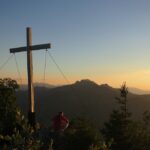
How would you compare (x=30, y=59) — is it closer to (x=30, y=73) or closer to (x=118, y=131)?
(x=30, y=73)

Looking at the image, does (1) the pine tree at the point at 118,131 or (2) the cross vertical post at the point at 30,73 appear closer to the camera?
(2) the cross vertical post at the point at 30,73

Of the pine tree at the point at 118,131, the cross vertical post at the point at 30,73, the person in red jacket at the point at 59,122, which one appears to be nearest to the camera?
the person in red jacket at the point at 59,122

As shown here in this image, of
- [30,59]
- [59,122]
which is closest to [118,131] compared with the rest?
[30,59]

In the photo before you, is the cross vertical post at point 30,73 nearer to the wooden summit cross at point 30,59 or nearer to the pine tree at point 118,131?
the wooden summit cross at point 30,59

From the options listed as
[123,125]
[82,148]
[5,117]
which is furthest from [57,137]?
A: [123,125]

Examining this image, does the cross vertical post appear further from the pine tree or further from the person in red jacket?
the pine tree

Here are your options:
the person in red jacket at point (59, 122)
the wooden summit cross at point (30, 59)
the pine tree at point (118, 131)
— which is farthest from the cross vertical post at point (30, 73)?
the pine tree at point (118, 131)

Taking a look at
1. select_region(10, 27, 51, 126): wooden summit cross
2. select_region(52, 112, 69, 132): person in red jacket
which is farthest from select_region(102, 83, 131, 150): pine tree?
select_region(52, 112, 69, 132): person in red jacket

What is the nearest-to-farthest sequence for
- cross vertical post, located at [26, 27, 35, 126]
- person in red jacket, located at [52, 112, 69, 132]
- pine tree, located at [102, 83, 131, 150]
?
person in red jacket, located at [52, 112, 69, 132], cross vertical post, located at [26, 27, 35, 126], pine tree, located at [102, 83, 131, 150]

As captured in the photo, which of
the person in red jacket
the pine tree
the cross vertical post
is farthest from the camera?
the pine tree

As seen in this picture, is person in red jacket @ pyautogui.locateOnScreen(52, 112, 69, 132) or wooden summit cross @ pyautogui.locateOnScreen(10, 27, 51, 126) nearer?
person in red jacket @ pyautogui.locateOnScreen(52, 112, 69, 132)

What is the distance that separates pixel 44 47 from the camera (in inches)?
659

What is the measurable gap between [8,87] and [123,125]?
16.2m

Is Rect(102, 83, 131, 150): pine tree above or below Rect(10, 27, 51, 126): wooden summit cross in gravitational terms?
below
